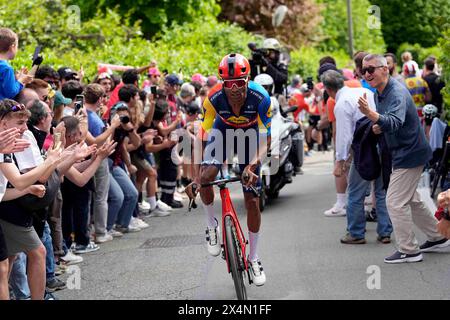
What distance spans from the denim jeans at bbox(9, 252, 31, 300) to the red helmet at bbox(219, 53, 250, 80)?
2.42 meters

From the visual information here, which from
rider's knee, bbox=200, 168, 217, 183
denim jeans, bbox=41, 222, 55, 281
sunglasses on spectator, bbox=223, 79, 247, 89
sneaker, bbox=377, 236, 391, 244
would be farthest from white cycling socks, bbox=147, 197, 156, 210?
sunglasses on spectator, bbox=223, 79, 247, 89

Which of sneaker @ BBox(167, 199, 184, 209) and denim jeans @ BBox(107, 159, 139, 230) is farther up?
denim jeans @ BBox(107, 159, 139, 230)

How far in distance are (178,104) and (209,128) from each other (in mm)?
6220

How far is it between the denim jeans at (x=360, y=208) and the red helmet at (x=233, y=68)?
115 inches

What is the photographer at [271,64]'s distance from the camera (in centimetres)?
1612

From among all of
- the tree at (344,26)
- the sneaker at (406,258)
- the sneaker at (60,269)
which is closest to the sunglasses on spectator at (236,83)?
the sneaker at (406,258)

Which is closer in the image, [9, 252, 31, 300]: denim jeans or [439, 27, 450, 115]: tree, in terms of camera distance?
[9, 252, 31, 300]: denim jeans

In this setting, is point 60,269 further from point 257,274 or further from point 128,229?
point 128,229

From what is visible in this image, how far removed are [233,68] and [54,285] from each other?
2.69 metres

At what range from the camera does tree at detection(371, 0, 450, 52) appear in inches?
2363

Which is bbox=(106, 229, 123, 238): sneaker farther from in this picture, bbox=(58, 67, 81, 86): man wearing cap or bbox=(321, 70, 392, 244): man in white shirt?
bbox=(321, 70, 392, 244): man in white shirt

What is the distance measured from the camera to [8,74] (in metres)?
8.48

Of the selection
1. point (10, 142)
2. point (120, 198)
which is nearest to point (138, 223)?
point (120, 198)

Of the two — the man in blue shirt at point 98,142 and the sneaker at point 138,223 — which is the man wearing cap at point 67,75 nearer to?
the man in blue shirt at point 98,142
